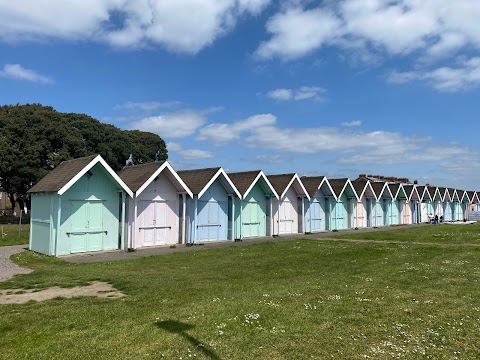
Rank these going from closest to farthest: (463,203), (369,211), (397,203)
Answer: (369,211)
(397,203)
(463,203)

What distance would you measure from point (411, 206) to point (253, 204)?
3088 cm

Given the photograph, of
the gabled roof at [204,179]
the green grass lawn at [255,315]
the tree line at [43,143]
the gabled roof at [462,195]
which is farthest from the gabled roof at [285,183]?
the gabled roof at [462,195]

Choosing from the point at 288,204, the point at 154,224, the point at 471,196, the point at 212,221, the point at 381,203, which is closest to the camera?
the point at 154,224

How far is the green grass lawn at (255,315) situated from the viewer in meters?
6.32

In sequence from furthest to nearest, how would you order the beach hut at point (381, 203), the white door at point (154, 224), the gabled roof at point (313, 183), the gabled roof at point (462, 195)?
the gabled roof at point (462, 195)
the beach hut at point (381, 203)
the gabled roof at point (313, 183)
the white door at point (154, 224)

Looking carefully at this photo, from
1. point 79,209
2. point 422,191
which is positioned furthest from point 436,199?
point 79,209

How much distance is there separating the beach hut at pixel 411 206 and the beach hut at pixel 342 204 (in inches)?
528

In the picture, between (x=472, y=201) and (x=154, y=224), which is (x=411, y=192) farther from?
(x=154, y=224)

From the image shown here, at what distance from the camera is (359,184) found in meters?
41.6

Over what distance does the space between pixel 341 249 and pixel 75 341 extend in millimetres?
16914

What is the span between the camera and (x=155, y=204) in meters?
Answer: 23.5

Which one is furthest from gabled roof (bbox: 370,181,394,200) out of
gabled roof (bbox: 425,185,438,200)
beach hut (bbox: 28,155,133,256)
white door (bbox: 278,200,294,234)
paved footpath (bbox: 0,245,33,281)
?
paved footpath (bbox: 0,245,33,281)

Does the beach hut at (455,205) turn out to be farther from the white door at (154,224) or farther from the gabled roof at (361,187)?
the white door at (154,224)

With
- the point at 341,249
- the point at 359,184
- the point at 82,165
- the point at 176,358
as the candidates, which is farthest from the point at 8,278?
the point at 359,184
